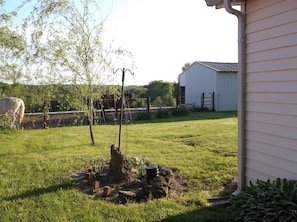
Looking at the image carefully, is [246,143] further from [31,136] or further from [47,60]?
[31,136]

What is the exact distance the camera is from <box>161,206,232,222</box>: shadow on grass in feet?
11.2

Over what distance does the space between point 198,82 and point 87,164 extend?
60.6ft

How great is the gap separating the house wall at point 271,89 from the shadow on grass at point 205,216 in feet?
2.12

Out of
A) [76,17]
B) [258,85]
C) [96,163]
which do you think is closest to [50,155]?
[96,163]

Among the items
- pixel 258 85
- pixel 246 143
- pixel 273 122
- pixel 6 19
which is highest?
pixel 6 19

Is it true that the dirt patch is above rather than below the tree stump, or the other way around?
below

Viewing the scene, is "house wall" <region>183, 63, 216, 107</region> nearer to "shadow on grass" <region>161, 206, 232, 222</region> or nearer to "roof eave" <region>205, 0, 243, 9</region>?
"roof eave" <region>205, 0, 243, 9</region>

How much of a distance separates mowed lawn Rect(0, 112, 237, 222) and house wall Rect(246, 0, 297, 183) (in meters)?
0.85

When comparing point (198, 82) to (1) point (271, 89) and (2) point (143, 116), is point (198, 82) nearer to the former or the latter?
(2) point (143, 116)

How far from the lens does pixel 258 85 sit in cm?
375

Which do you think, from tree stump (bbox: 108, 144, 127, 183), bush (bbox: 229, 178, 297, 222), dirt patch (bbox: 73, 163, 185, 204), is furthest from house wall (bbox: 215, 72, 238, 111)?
bush (bbox: 229, 178, 297, 222)

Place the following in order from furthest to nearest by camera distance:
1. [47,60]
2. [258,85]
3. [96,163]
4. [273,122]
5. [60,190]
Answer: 1. [47,60]
2. [96,163]
3. [60,190]
4. [258,85]
5. [273,122]

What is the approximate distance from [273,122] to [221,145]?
428cm

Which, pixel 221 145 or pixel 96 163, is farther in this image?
pixel 221 145
